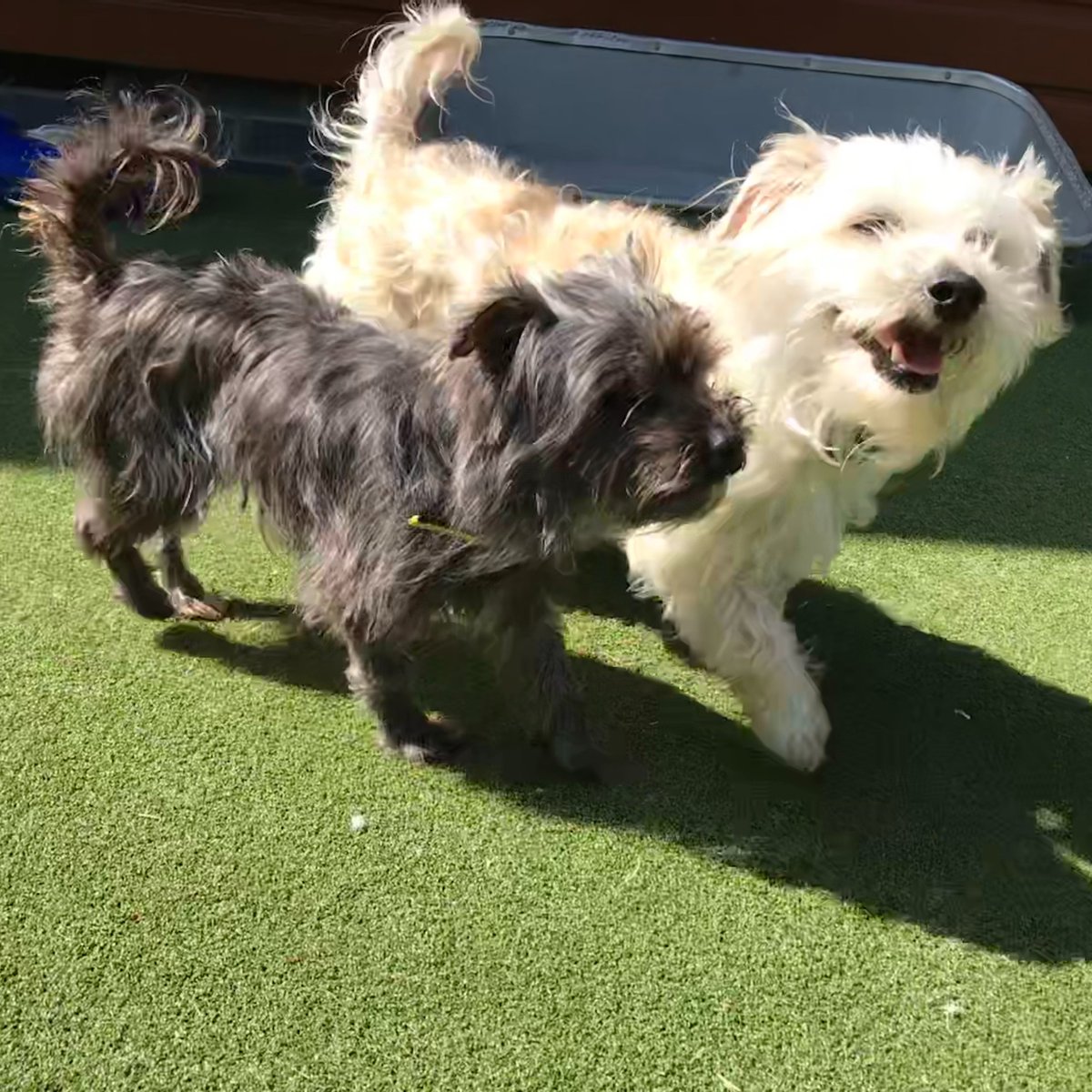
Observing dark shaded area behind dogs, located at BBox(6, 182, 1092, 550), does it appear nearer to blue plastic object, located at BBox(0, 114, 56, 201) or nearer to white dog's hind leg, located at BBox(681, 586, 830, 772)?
blue plastic object, located at BBox(0, 114, 56, 201)

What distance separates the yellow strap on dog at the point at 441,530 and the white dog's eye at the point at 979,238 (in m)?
1.15

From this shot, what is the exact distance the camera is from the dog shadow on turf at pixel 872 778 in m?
2.43

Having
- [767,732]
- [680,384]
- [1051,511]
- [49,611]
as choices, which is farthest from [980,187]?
[49,611]

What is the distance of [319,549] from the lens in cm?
255

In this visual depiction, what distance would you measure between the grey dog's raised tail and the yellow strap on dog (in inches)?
39.2

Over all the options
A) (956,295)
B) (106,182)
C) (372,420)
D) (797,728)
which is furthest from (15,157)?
(956,295)

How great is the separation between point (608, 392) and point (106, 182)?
4.37ft

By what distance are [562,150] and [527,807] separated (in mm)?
4176

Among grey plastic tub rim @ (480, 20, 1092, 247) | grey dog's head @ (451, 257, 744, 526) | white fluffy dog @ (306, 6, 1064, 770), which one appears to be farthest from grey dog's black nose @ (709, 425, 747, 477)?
grey plastic tub rim @ (480, 20, 1092, 247)

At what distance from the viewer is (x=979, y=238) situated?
2207mm

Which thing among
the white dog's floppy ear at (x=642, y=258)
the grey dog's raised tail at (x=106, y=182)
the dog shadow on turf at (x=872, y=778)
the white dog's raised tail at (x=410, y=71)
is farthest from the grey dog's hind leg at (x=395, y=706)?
the white dog's raised tail at (x=410, y=71)

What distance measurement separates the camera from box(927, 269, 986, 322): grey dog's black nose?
206cm

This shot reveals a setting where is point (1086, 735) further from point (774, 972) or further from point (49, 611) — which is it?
point (49, 611)

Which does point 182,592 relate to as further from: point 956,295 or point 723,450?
point 956,295
